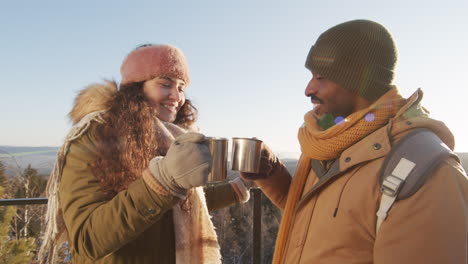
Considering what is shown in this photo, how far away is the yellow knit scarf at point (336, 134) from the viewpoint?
1446 millimetres

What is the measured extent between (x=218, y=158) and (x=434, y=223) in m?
0.87

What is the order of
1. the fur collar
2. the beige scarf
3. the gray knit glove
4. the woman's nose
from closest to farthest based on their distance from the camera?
the gray knit glove, the beige scarf, the fur collar, the woman's nose

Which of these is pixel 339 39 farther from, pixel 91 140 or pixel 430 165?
pixel 91 140

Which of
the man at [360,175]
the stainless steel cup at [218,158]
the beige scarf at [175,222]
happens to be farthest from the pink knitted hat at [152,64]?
the man at [360,175]


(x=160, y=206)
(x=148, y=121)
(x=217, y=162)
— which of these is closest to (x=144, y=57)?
(x=148, y=121)

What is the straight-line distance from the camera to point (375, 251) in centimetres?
122

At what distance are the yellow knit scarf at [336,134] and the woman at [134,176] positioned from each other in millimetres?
518

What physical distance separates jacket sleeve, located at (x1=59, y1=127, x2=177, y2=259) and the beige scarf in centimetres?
12

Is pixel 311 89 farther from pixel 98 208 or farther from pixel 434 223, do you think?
pixel 98 208

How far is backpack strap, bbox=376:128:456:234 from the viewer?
1143 millimetres

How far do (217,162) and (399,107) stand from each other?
0.83 metres

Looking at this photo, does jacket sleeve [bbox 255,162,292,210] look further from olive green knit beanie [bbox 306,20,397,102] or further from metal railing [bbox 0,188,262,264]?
metal railing [bbox 0,188,262,264]

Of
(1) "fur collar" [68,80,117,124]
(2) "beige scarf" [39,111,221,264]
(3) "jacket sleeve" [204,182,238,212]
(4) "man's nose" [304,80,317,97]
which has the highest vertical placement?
(4) "man's nose" [304,80,317,97]

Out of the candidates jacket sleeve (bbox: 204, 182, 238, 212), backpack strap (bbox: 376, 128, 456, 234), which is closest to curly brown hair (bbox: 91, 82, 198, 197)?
jacket sleeve (bbox: 204, 182, 238, 212)
